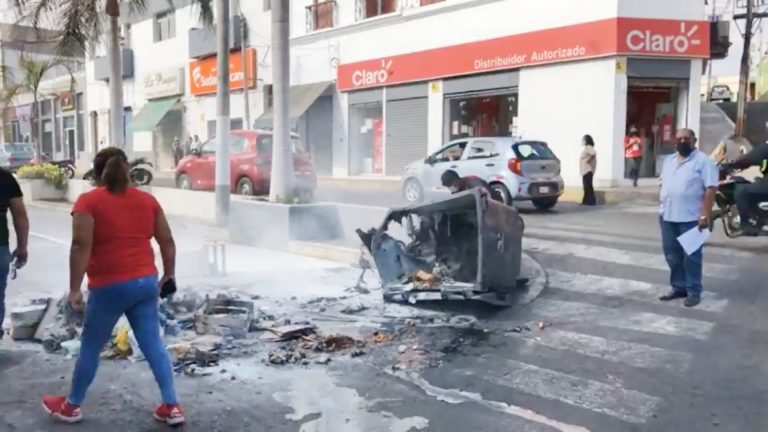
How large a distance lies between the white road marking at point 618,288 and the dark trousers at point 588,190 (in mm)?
7187

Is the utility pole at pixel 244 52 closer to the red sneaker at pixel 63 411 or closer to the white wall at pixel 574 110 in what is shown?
the white wall at pixel 574 110

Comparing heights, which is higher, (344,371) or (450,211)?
(450,211)

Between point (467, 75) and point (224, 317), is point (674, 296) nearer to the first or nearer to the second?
point (224, 317)

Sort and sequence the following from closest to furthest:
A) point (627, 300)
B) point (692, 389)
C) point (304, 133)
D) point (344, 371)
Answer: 1. point (692, 389)
2. point (344, 371)
3. point (627, 300)
4. point (304, 133)

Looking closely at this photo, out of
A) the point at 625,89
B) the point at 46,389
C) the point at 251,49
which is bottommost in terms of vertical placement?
the point at 46,389

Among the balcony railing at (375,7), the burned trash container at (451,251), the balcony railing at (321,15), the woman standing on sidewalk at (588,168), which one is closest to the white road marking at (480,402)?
the burned trash container at (451,251)

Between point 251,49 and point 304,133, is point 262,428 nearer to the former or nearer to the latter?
point 304,133

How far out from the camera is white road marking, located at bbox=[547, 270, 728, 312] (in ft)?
25.0

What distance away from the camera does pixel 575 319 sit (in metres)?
7.43

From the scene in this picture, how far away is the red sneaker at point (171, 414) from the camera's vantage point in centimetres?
459

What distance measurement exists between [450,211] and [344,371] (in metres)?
2.73

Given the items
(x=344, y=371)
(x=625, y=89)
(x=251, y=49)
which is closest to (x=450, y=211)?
(x=344, y=371)

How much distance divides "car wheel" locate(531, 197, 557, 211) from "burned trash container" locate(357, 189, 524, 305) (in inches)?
276

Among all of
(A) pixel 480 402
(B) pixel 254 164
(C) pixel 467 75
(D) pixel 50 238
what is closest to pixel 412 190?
(B) pixel 254 164
